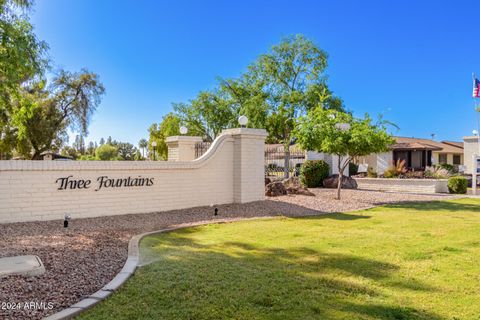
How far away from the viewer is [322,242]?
22.5ft

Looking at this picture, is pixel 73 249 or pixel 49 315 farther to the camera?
pixel 73 249

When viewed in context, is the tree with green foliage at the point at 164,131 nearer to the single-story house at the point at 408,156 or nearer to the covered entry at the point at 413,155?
the single-story house at the point at 408,156

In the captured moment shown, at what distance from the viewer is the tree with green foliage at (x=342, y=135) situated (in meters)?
13.1

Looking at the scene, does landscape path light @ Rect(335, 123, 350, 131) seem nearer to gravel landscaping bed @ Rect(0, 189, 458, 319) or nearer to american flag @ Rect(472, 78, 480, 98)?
gravel landscaping bed @ Rect(0, 189, 458, 319)

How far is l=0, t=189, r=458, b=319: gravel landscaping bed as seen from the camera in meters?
3.95

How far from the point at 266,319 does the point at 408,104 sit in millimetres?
29008

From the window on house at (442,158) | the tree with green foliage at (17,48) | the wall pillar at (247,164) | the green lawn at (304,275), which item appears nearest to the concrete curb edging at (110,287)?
the green lawn at (304,275)

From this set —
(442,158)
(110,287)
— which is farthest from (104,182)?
(442,158)

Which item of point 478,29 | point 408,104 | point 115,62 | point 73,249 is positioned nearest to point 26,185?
point 73,249

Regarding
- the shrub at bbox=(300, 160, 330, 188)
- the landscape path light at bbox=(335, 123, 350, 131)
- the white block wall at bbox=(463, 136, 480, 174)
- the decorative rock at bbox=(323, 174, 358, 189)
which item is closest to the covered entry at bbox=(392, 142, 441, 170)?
the white block wall at bbox=(463, 136, 480, 174)

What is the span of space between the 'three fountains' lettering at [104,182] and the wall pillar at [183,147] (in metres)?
4.58

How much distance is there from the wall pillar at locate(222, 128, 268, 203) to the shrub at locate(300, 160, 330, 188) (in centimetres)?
748

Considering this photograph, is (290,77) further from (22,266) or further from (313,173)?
(22,266)

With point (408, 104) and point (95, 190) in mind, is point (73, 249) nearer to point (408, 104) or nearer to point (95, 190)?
point (95, 190)
